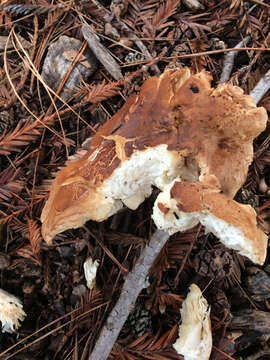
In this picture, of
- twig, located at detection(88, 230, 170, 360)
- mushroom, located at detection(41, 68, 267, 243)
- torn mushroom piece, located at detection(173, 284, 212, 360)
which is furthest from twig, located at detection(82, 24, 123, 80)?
torn mushroom piece, located at detection(173, 284, 212, 360)

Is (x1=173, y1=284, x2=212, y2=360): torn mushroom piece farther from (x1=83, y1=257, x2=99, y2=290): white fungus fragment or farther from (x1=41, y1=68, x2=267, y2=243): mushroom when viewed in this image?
(x1=41, y1=68, x2=267, y2=243): mushroom

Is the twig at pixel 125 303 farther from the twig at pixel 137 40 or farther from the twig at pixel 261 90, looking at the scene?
the twig at pixel 137 40

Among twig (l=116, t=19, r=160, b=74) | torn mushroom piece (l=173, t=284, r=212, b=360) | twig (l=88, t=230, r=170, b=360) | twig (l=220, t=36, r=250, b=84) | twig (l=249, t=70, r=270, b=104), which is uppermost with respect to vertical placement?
twig (l=116, t=19, r=160, b=74)

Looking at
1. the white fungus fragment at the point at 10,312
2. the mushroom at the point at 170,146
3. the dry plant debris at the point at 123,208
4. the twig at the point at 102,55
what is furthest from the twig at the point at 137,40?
the white fungus fragment at the point at 10,312

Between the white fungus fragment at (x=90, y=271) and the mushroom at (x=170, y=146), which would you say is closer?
the mushroom at (x=170, y=146)

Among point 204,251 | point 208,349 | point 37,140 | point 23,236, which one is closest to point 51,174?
point 37,140

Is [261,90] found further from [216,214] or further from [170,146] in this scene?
[216,214]
